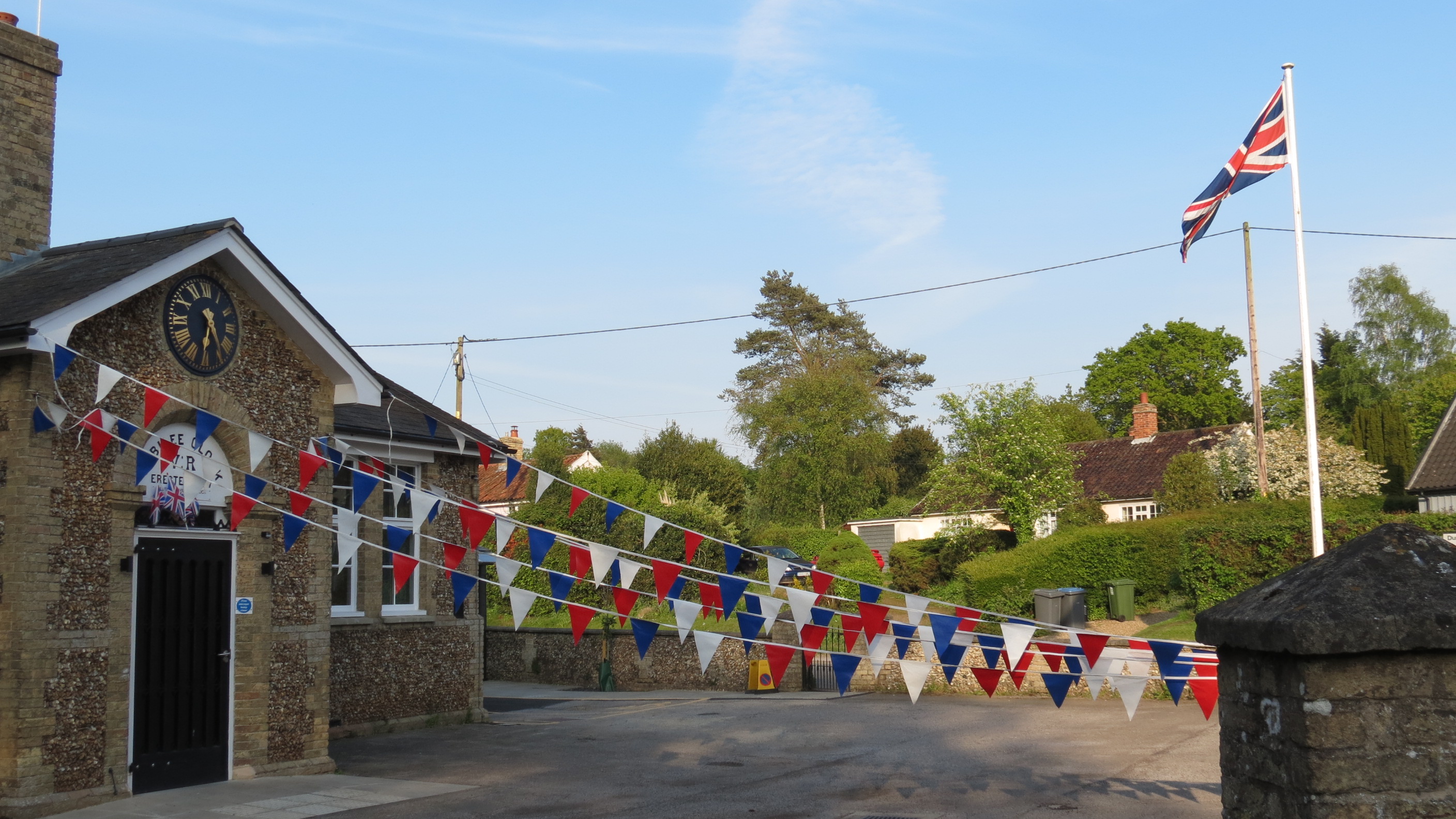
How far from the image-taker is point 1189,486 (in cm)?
3425

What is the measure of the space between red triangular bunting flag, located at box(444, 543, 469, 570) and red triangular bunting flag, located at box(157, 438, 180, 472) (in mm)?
2685

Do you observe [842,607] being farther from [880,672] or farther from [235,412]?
[235,412]

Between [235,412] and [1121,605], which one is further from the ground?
A: [235,412]

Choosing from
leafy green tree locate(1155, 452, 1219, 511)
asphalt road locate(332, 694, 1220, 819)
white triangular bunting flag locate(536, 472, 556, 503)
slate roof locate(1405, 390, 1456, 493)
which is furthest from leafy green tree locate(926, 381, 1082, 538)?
white triangular bunting flag locate(536, 472, 556, 503)

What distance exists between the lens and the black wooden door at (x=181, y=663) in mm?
10203

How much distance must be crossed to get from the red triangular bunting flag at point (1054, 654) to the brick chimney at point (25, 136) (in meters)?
10.2

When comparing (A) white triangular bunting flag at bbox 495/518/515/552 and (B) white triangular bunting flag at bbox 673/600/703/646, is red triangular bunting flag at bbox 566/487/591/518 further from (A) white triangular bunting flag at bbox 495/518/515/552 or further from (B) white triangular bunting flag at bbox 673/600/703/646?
(B) white triangular bunting flag at bbox 673/600/703/646

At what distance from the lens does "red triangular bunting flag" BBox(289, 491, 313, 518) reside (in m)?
10.5

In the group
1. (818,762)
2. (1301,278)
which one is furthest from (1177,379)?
(818,762)

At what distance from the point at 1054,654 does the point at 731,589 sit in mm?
2481

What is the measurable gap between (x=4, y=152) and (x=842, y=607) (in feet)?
67.9

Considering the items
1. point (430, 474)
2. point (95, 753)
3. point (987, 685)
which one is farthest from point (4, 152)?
point (987, 685)

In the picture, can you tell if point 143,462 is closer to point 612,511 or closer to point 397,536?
point 397,536

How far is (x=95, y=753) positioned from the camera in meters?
9.65
